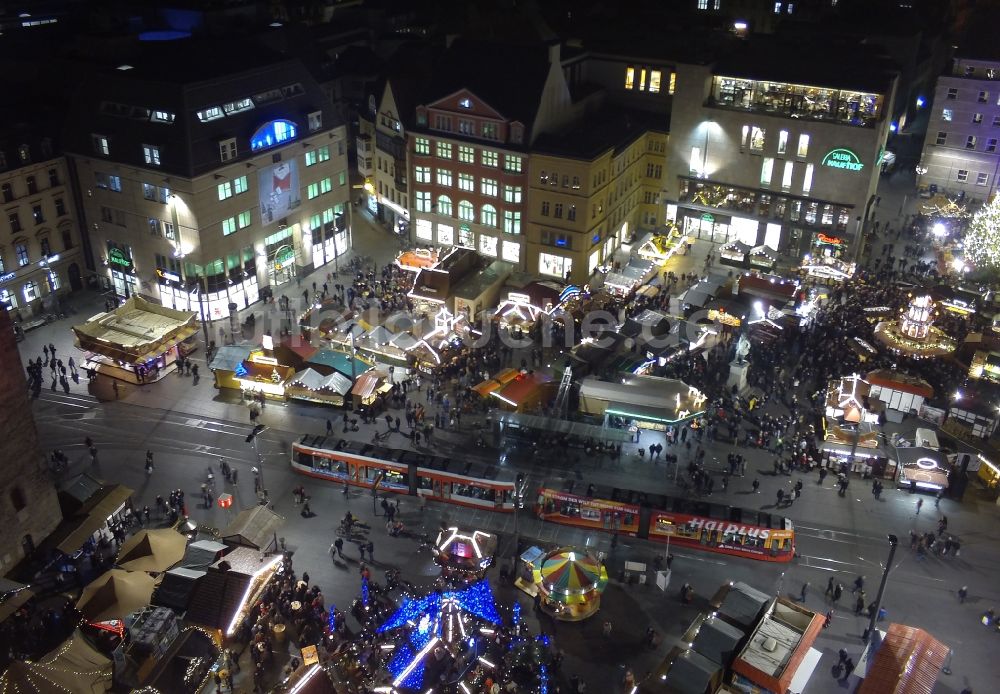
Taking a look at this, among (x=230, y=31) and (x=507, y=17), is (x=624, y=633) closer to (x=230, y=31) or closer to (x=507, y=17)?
(x=507, y=17)

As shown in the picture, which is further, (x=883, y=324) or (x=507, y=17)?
(x=507, y=17)

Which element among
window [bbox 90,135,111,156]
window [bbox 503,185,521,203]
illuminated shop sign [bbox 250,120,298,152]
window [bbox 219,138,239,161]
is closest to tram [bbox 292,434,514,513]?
window [bbox 219,138,239,161]

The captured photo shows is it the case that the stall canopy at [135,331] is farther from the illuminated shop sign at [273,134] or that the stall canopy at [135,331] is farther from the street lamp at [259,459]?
the illuminated shop sign at [273,134]

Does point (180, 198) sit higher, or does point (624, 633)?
point (180, 198)

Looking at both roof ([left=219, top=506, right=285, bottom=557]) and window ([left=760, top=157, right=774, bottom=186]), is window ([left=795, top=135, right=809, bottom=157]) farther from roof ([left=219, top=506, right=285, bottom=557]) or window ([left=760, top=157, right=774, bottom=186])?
roof ([left=219, top=506, right=285, bottom=557])

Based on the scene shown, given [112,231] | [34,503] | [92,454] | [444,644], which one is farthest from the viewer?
[112,231]

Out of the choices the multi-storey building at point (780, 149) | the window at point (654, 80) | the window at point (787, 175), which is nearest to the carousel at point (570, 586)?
the multi-storey building at point (780, 149)

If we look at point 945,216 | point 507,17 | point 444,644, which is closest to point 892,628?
point 444,644
